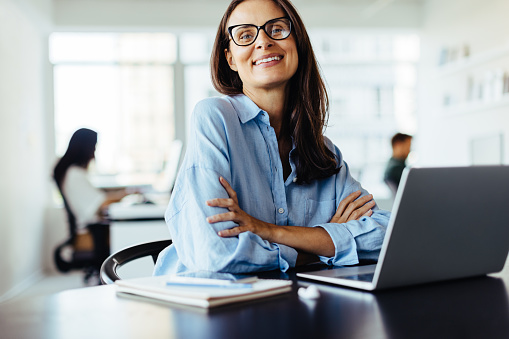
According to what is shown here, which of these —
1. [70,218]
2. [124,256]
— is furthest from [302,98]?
[70,218]

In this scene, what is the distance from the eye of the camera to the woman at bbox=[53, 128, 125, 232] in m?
4.52

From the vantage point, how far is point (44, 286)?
17.9 ft

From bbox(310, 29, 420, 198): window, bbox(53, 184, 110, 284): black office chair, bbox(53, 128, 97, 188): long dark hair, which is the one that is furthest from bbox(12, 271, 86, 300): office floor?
bbox(310, 29, 420, 198): window

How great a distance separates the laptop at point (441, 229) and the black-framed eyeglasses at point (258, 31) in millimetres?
771

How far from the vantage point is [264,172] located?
1450 millimetres

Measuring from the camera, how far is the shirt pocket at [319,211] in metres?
1.48

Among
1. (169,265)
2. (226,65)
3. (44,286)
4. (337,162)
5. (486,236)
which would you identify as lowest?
(44,286)

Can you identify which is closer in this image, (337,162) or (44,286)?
(337,162)

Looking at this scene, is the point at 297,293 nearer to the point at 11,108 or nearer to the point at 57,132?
the point at 11,108

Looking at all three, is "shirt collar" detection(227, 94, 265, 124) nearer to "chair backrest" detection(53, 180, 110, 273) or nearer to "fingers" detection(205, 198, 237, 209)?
"fingers" detection(205, 198, 237, 209)

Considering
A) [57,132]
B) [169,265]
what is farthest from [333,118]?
[169,265]

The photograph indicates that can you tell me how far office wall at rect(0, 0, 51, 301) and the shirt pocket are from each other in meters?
3.92

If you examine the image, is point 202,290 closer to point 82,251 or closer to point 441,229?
Result: point 441,229

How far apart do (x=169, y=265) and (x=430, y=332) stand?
0.81 m
